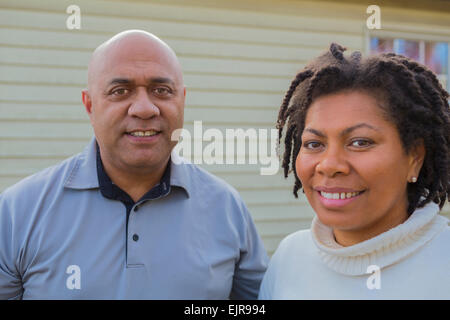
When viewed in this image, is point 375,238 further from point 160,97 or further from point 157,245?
point 160,97

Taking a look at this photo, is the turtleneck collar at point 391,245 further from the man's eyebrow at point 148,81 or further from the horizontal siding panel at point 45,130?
the horizontal siding panel at point 45,130

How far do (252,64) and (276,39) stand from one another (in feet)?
1.30

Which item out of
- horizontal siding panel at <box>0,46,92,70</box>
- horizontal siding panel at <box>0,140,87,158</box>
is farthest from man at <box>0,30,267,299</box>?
horizontal siding panel at <box>0,46,92,70</box>

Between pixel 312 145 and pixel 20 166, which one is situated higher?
pixel 312 145

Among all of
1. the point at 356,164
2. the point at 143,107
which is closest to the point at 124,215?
the point at 143,107

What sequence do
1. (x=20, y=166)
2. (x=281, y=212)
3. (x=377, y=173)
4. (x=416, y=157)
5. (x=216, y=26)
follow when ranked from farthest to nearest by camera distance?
1. (x=281, y=212)
2. (x=216, y=26)
3. (x=20, y=166)
4. (x=416, y=157)
5. (x=377, y=173)

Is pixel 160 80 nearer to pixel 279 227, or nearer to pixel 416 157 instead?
pixel 416 157

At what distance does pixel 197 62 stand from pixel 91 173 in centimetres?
292

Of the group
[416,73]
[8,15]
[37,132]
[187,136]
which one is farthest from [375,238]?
[8,15]

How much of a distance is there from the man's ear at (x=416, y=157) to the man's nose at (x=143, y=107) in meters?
1.09

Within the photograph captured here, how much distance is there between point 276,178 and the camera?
16.5 ft

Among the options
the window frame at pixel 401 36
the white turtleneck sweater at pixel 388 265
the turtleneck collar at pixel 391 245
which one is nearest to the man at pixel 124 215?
the white turtleneck sweater at pixel 388 265

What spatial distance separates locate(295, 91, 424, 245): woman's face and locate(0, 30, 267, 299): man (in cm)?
69

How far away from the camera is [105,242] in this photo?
2.00m
